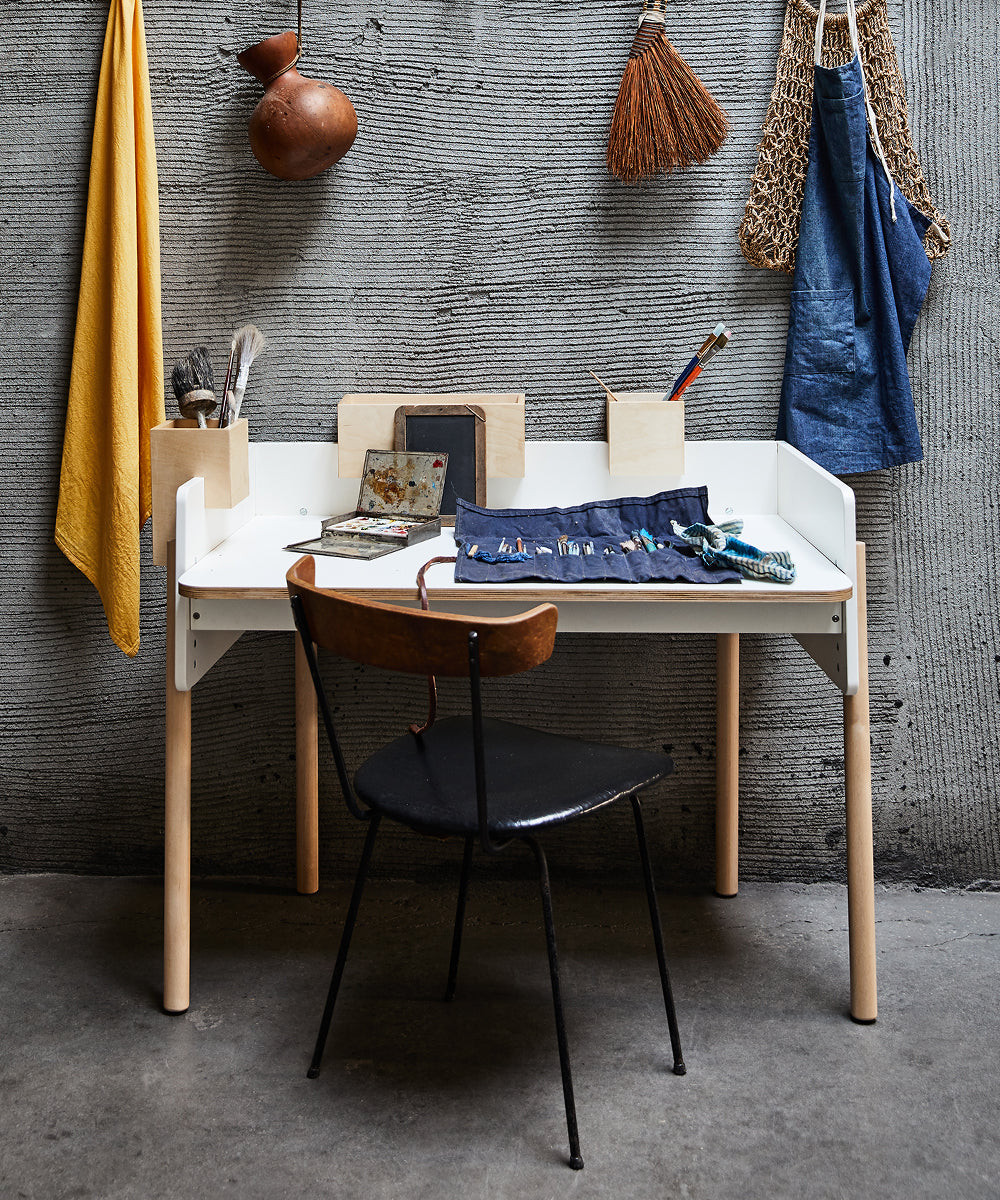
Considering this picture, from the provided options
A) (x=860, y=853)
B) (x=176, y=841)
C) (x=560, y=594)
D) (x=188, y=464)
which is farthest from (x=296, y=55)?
(x=860, y=853)

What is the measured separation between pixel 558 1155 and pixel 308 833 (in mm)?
1023

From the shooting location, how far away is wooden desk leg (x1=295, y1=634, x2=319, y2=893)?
96.1 inches

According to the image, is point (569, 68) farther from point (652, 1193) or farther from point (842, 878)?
point (652, 1193)

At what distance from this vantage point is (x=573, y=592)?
5.84ft

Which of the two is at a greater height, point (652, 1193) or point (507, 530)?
point (507, 530)

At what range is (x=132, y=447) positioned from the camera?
2324mm

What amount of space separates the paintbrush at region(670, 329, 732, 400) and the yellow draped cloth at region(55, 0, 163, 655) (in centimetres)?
107

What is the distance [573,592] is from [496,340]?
2.81 feet

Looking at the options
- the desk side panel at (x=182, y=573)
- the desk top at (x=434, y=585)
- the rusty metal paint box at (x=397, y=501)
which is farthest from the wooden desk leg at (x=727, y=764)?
the desk side panel at (x=182, y=573)

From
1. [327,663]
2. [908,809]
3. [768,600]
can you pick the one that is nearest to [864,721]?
[768,600]

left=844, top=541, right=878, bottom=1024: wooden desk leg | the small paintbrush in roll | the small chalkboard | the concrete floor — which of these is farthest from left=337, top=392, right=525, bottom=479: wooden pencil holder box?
the concrete floor

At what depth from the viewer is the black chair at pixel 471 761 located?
58.8 inches

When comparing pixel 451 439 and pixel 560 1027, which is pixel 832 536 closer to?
pixel 451 439

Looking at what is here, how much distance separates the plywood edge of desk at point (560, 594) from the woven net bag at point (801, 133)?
907 millimetres
